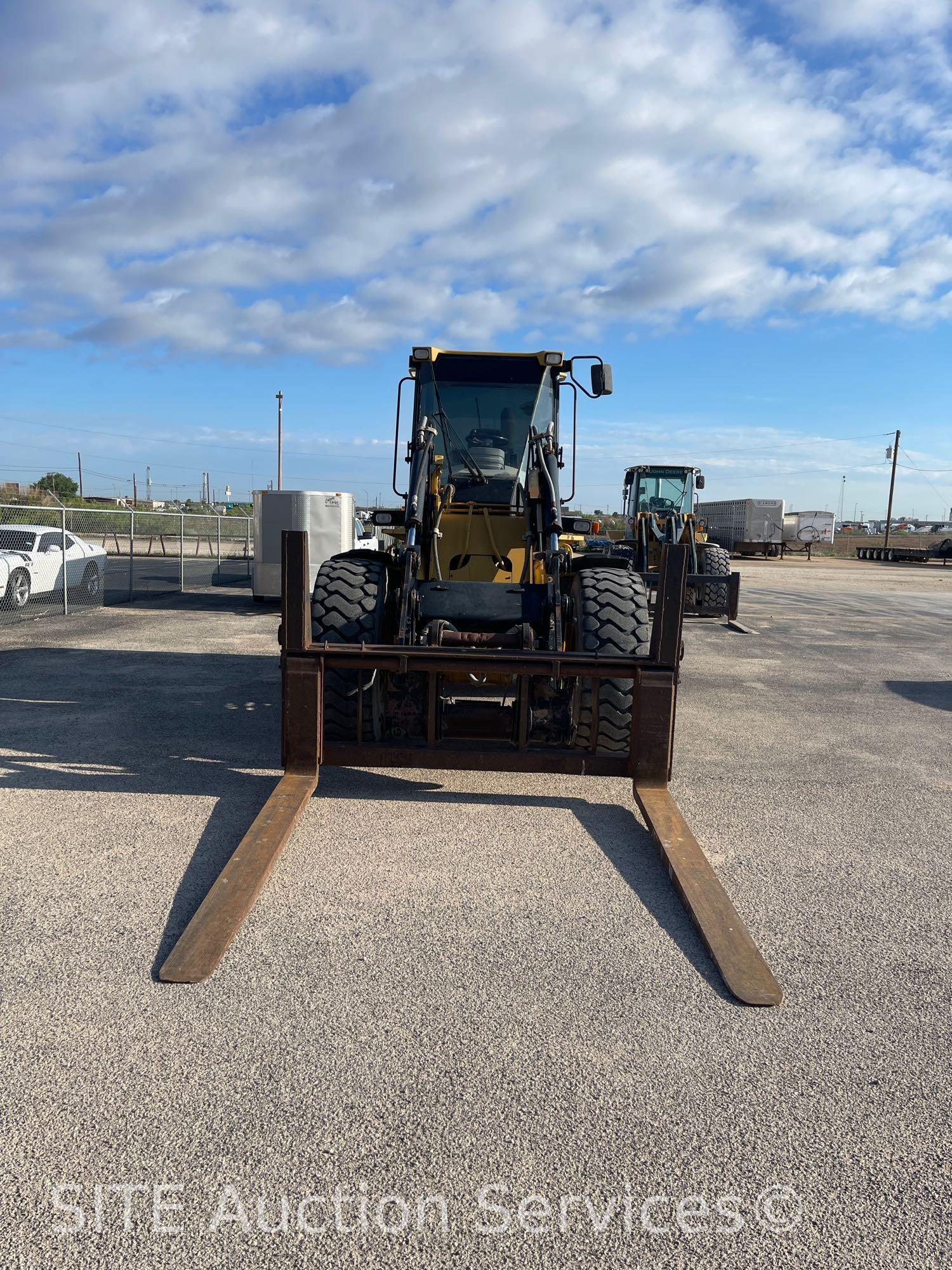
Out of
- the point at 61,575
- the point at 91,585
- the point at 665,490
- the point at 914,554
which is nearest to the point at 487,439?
the point at 61,575

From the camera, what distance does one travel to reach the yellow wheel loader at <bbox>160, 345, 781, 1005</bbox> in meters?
5.39

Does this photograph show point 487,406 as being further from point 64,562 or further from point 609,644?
point 64,562

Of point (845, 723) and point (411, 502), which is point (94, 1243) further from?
point (845, 723)

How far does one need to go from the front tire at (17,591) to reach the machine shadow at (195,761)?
4871mm

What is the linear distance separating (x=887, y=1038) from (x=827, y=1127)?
0.66 meters

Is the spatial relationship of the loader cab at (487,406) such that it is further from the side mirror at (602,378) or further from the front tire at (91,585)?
the front tire at (91,585)

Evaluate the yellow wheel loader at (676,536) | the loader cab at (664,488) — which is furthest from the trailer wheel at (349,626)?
the loader cab at (664,488)

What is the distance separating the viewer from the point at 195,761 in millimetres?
6551

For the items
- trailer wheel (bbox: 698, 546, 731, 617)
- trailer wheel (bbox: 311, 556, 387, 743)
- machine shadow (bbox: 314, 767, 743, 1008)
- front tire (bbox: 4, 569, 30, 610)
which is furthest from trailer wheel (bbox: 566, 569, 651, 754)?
front tire (bbox: 4, 569, 30, 610)

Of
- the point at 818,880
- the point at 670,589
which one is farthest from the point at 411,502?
the point at 818,880

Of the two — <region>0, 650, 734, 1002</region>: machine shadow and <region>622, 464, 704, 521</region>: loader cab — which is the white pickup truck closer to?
<region>0, 650, 734, 1002</region>: machine shadow

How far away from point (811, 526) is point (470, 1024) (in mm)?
47706

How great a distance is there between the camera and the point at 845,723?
8562 millimetres

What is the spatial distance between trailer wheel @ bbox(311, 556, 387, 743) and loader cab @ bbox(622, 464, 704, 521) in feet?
59.5
